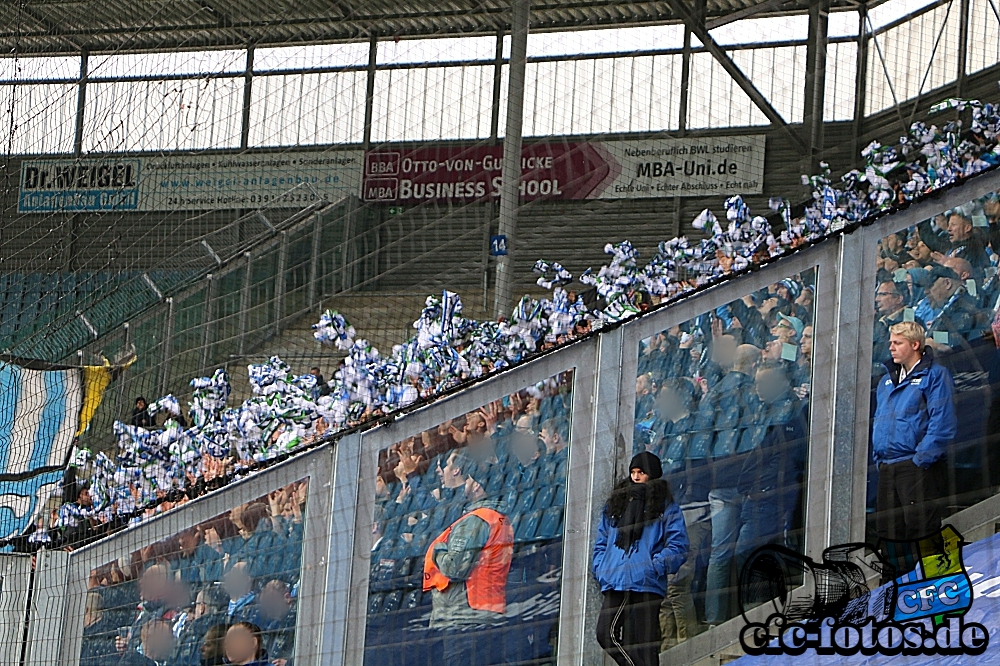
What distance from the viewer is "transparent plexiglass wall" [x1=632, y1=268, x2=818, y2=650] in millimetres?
3230

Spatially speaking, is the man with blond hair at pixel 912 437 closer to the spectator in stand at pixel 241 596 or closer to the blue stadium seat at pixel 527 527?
the blue stadium seat at pixel 527 527

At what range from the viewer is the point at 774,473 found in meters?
3.25

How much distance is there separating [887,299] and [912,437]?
346 millimetres

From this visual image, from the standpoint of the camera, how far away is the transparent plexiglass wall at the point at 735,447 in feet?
10.6

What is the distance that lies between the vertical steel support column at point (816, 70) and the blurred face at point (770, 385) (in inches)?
179

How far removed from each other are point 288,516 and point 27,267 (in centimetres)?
503

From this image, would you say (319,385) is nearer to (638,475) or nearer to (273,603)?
(273,603)

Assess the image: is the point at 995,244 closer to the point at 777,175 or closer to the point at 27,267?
the point at 777,175

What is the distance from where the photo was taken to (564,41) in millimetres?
7922

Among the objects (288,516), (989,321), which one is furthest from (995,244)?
(288,516)

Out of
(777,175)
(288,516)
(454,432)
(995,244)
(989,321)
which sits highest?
(777,175)

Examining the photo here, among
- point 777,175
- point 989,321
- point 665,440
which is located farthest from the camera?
point 777,175

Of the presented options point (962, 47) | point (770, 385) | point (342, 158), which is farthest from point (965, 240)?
point (342, 158)

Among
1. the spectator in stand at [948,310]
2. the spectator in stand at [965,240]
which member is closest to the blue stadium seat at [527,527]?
the spectator in stand at [948,310]
